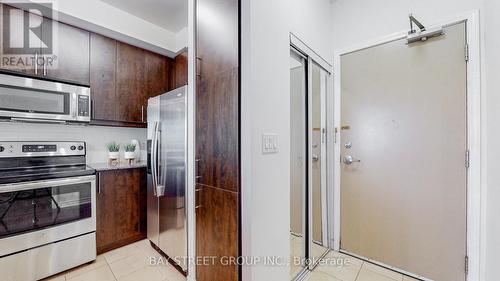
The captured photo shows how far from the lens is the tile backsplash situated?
2.02m

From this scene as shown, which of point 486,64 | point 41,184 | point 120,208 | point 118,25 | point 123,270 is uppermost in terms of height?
point 118,25

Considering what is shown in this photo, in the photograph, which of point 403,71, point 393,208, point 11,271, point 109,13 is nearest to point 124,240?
point 11,271

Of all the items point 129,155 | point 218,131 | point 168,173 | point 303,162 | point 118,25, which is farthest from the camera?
point 129,155

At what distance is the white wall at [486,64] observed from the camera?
1300mm

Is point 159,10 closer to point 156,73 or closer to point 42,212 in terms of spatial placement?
A: point 156,73

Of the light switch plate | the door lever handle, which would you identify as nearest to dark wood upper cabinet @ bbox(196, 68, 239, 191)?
the light switch plate

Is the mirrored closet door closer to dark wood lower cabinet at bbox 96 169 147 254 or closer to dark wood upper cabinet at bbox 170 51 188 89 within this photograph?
dark wood upper cabinet at bbox 170 51 188 89

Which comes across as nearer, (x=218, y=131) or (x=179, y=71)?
(x=218, y=131)

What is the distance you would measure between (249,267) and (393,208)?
147cm

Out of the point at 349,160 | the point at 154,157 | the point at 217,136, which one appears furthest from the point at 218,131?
the point at 349,160

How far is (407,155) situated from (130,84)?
309 centimetres

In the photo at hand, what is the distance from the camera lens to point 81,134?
7.90 feet

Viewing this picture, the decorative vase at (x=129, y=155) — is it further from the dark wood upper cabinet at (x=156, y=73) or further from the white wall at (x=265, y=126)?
the white wall at (x=265, y=126)

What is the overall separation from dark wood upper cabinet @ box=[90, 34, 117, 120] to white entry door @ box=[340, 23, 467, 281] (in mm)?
2628
